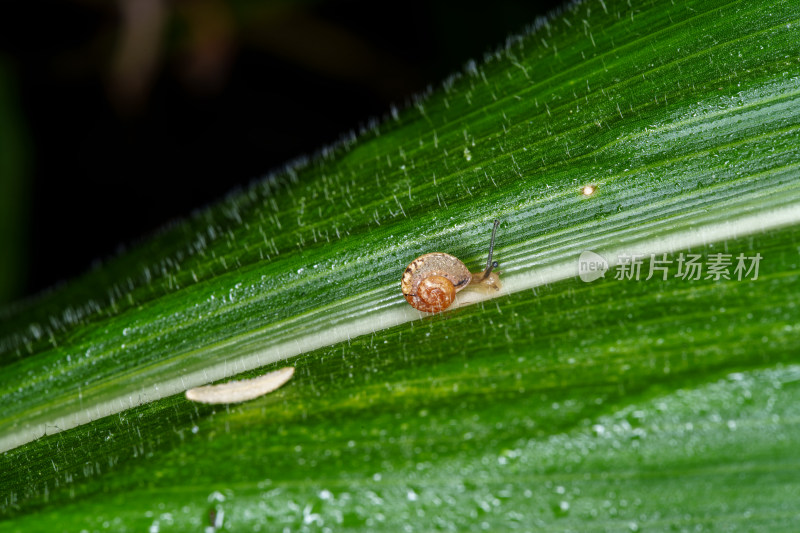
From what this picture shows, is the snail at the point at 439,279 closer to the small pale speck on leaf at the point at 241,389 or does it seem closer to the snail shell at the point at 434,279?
the snail shell at the point at 434,279

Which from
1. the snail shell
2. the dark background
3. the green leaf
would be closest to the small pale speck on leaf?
the green leaf

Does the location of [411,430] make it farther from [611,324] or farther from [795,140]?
[795,140]

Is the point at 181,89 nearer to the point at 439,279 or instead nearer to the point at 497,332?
the point at 439,279

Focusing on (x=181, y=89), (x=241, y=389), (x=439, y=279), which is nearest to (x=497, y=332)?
(x=439, y=279)

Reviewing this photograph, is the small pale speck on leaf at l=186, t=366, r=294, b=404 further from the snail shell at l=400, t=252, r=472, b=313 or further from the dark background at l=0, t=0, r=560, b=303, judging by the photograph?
the dark background at l=0, t=0, r=560, b=303

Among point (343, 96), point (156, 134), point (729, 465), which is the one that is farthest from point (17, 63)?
point (729, 465)

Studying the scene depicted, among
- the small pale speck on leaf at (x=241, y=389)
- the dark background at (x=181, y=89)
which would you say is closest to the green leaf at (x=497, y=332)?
the small pale speck on leaf at (x=241, y=389)

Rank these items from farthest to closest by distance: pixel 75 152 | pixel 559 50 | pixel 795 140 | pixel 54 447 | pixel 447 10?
pixel 75 152 → pixel 447 10 → pixel 559 50 → pixel 54 447 → pixel 795 140
